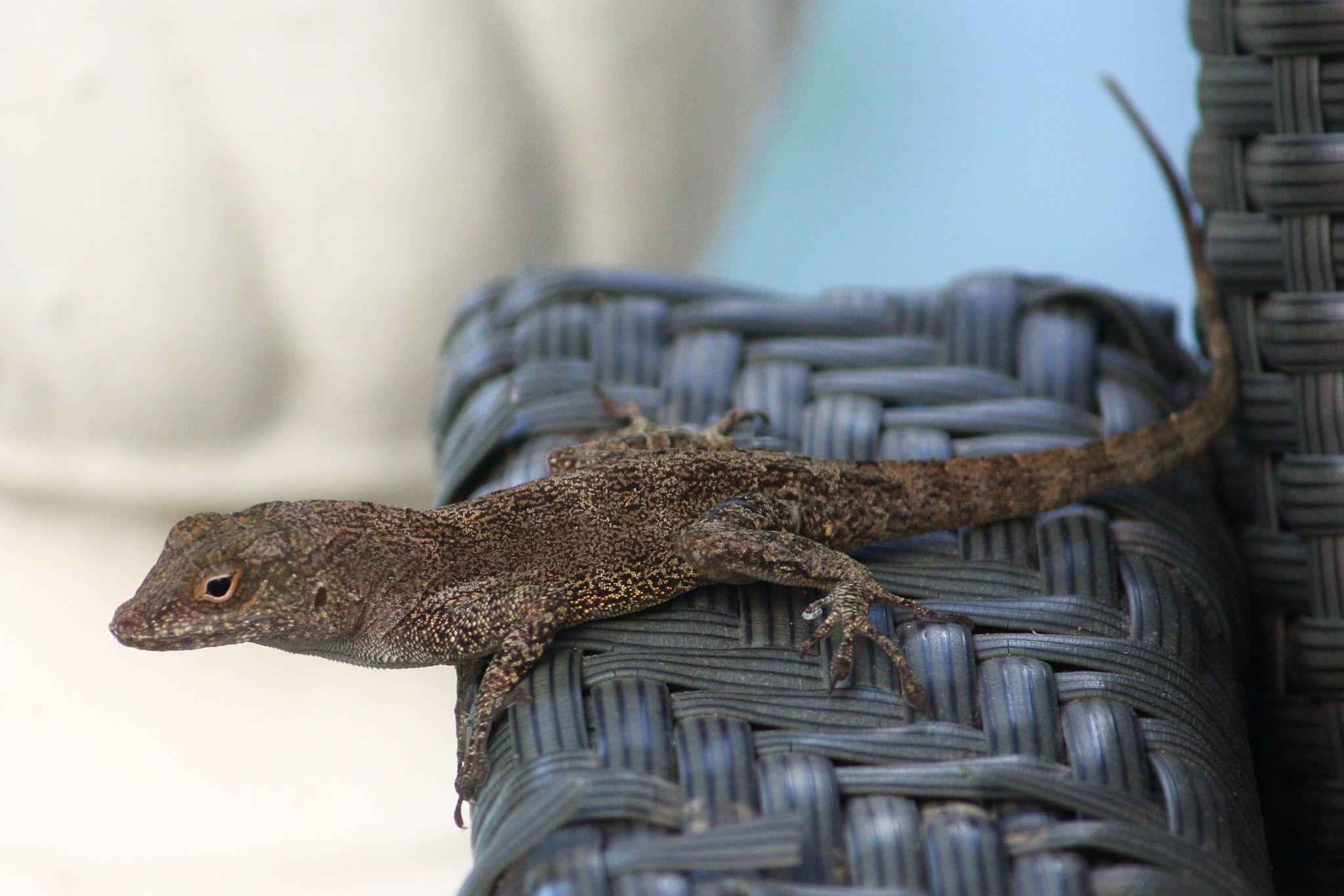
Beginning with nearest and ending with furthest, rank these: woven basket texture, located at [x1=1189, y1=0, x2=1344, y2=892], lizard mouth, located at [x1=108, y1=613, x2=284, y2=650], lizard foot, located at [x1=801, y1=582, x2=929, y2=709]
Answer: lizard foot, located at [x1=801, y1=582, x2=929, y2=709] → lizard mouth, located at [x1=108, y1=613, x2=284, y2=650] → woven basket texture, located at [x1=1189, y1=0, x2=1344, y2=892]

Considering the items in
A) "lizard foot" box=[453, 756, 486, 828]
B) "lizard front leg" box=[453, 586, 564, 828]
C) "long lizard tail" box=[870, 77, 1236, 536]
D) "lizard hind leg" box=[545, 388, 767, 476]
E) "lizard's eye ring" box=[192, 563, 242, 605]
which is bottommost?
"lizard foot" box=[453, 756, 486, 828]

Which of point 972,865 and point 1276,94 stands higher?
point 1276,94

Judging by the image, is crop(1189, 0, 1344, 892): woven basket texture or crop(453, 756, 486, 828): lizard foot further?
crop(1189, 0, 1344, 892): woven basket texture

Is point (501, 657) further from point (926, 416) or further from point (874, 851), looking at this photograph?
point (926, 416)

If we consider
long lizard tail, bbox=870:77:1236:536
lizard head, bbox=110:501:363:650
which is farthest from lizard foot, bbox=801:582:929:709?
lizard head, bbox=110:501:363:650

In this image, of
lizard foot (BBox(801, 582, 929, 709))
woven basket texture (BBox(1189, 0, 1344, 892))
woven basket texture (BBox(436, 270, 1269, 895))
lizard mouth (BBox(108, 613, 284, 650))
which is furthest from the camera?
woven basket texture (BBox(1189, 0, 1344, 892))

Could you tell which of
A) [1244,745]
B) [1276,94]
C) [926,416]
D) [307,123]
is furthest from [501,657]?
[307,123]

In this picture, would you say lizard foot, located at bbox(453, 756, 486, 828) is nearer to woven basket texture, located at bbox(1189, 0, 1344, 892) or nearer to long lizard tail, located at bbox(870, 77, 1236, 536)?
long lizard tail, located at bbox(870, 77, 1236, 536)
